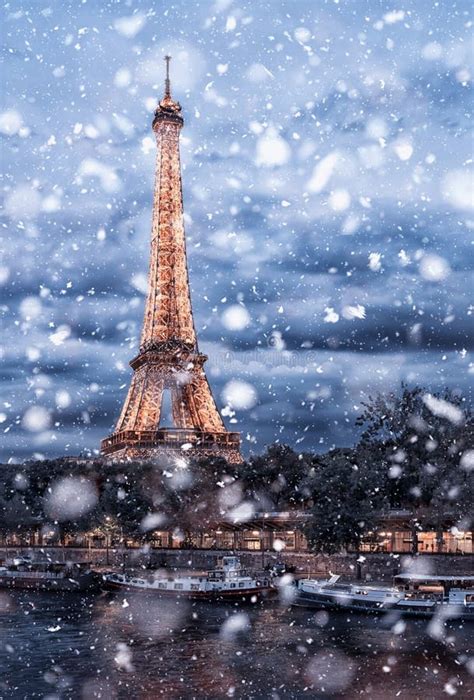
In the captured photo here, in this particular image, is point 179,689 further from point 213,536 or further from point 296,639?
point 213,536

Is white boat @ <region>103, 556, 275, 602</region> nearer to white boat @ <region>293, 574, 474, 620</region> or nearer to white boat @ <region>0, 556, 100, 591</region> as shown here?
white boat @ <region>0, 556, 100, 591</region>

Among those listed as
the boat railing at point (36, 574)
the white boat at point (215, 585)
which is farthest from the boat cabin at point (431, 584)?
the boat railing at point (36, 574)

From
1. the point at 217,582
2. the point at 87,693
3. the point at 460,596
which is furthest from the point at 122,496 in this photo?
the point at 87,693

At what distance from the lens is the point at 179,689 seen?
37062mm

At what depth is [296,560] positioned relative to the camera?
80188 mm

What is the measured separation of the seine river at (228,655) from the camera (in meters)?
37.2

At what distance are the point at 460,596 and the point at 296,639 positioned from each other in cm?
1237

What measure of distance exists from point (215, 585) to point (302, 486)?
18867 millimetres

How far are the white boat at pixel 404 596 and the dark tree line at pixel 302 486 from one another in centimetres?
1083

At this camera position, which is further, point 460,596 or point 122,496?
point 122,496

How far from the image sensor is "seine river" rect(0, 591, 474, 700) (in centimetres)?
3719

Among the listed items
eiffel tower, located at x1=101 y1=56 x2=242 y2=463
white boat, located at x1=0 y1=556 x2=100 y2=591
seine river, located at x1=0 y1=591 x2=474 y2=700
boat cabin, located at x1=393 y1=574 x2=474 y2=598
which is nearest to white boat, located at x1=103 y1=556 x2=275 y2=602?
seine river, located at x1=0 y1=591 x2=474 y2=700

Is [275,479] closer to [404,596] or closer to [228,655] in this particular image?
[404,596]

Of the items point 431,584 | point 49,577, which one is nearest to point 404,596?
point 431,584
